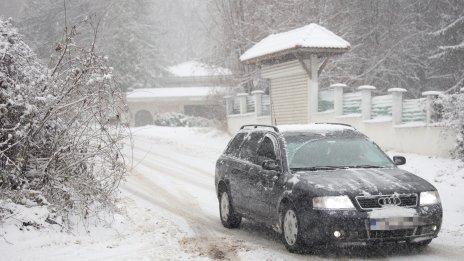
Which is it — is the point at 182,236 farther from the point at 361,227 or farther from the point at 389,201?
the point at 389,201

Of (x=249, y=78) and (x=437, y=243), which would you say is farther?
(x=249, y=78)

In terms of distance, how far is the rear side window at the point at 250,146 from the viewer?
9289 mm

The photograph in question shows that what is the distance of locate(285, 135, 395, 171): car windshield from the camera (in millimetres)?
8047

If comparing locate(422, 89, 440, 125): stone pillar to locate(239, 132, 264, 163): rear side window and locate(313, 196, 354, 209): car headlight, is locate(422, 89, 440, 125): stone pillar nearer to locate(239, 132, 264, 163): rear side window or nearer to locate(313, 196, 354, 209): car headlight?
locate(239, 132, 264, 163): rear side window

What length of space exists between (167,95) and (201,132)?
2446 centimetres

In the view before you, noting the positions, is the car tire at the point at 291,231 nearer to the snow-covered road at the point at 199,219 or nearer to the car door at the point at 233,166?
the snow-covered road at the point at 199,219

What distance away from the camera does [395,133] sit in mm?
17844

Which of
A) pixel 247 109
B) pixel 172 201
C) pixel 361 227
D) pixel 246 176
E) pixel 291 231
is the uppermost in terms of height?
pixel 247 109

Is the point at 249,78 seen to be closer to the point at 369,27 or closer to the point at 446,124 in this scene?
the point at 369,27

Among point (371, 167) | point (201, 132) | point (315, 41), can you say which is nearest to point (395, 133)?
point (315, 41)

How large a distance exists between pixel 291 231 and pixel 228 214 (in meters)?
2.49

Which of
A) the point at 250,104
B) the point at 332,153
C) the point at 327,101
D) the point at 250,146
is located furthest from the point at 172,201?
the point at 250,104

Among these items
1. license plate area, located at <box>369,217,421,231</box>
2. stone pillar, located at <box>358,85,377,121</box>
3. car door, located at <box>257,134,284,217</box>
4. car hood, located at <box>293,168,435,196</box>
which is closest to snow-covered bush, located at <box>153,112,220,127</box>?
stone pillar, located at <box>358,85,377,121</box>

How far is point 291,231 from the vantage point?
7371 millimetres
